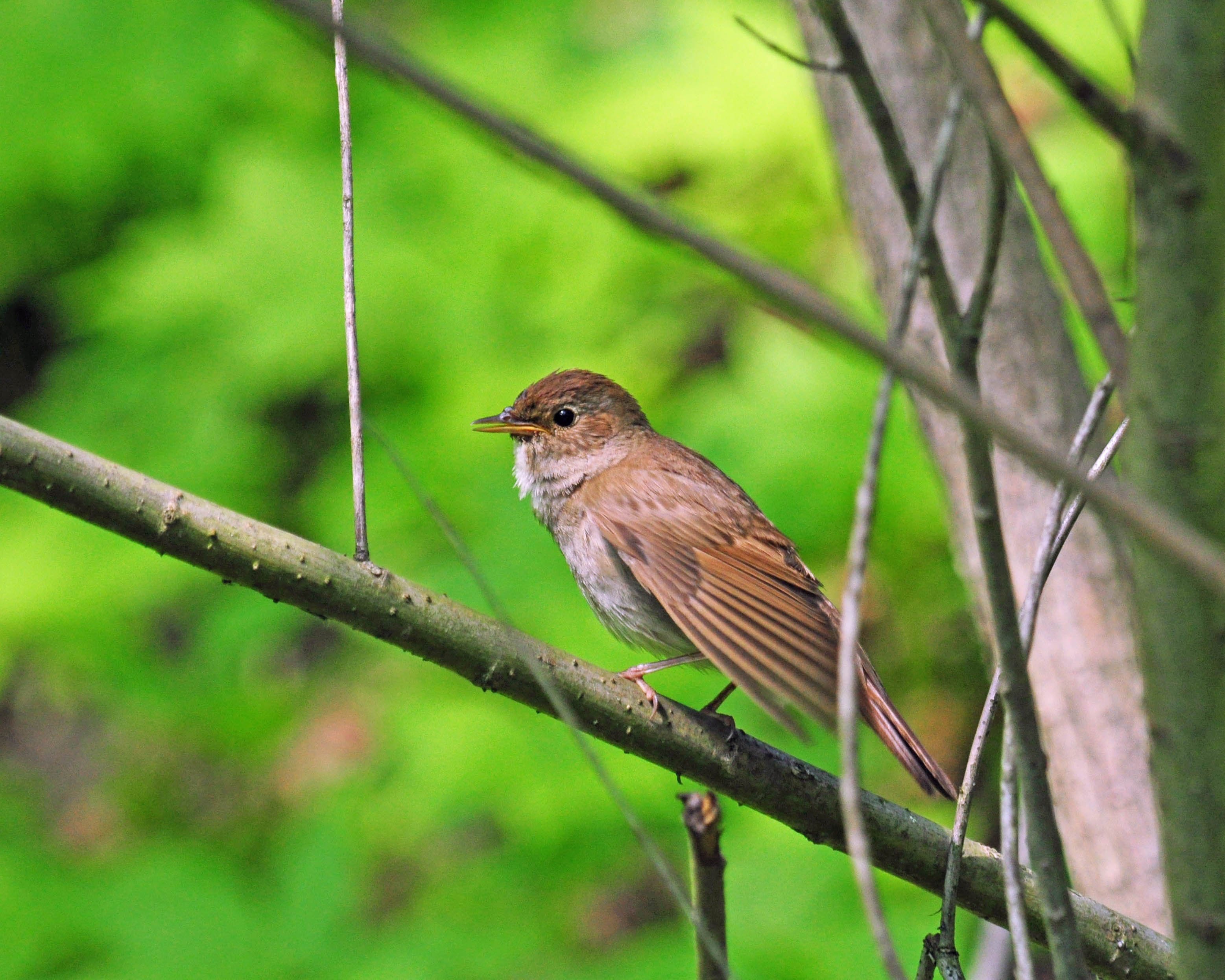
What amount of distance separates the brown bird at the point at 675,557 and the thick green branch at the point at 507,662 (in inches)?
4.8

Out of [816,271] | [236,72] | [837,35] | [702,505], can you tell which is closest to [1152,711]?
[837,35]

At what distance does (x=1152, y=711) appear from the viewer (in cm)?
126

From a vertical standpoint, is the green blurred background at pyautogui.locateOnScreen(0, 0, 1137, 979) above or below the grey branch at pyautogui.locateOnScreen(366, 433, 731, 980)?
above

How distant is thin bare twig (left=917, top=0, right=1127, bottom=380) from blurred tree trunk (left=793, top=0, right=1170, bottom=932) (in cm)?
211

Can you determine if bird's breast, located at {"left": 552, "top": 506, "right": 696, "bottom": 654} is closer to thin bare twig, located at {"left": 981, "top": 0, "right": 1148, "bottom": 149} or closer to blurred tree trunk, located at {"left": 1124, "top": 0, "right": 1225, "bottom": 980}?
blurred tree trunk, located at {"left": 1124, "top": 0, "right": 1225, "bottom": 980}

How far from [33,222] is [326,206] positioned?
76.0 inches

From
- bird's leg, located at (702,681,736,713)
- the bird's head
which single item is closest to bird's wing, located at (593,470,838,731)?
bird's leg, located at (702,681,736,713)

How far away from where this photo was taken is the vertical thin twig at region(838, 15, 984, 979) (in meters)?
1.31

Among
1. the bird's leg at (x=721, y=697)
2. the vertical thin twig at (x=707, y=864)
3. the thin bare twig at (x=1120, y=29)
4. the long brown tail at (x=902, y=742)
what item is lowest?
the vertical thin twig at (x=707, y=864)

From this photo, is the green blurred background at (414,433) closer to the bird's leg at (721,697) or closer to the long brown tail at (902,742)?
the bird's leg at (721,697)

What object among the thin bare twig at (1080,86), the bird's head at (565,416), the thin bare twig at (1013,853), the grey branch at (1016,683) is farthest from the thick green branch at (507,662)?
the bird's head at (565,416)

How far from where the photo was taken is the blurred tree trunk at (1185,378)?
1.18 meters

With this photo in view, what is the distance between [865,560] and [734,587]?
186 cm

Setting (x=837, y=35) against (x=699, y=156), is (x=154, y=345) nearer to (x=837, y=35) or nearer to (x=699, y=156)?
(x=699, y=156)
